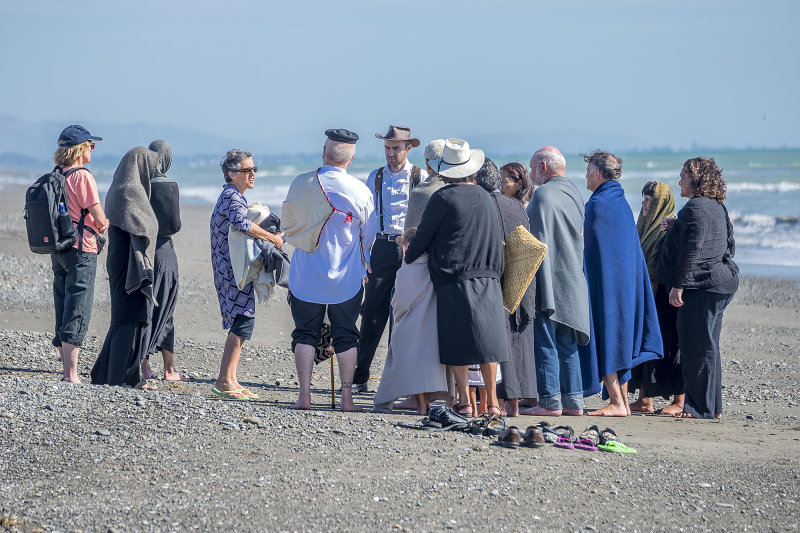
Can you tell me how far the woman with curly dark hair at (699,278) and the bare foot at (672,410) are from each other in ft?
0.62

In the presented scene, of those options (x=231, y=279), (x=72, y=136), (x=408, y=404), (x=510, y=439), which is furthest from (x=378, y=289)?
(x=72, y=136)

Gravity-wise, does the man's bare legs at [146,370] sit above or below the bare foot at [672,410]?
above

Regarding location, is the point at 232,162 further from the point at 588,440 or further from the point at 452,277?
the point at 588,440

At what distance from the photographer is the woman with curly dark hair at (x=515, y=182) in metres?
6.54

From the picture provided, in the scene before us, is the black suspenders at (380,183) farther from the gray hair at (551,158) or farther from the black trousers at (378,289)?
the gray hair at (551,158)

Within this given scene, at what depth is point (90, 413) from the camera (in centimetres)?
557

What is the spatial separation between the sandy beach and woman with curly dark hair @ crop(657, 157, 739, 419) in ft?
1.03

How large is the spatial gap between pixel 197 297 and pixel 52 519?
8.14 metres

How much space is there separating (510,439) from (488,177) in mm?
1729

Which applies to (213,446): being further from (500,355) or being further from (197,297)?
(197,297)

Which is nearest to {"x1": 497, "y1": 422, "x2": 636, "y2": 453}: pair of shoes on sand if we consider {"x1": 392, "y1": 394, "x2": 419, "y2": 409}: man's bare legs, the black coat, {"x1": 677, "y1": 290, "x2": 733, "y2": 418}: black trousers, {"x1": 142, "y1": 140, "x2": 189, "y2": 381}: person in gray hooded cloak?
{"x1": 392, "y1": 394, "x2": 419, "y2": 409}: man's bare legs

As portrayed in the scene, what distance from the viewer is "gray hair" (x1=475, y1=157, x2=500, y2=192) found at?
20.4 feet

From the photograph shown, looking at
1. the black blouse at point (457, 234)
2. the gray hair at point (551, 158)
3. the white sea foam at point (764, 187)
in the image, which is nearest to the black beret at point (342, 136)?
the black blouse at point (457, 234)

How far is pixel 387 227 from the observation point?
723cm
